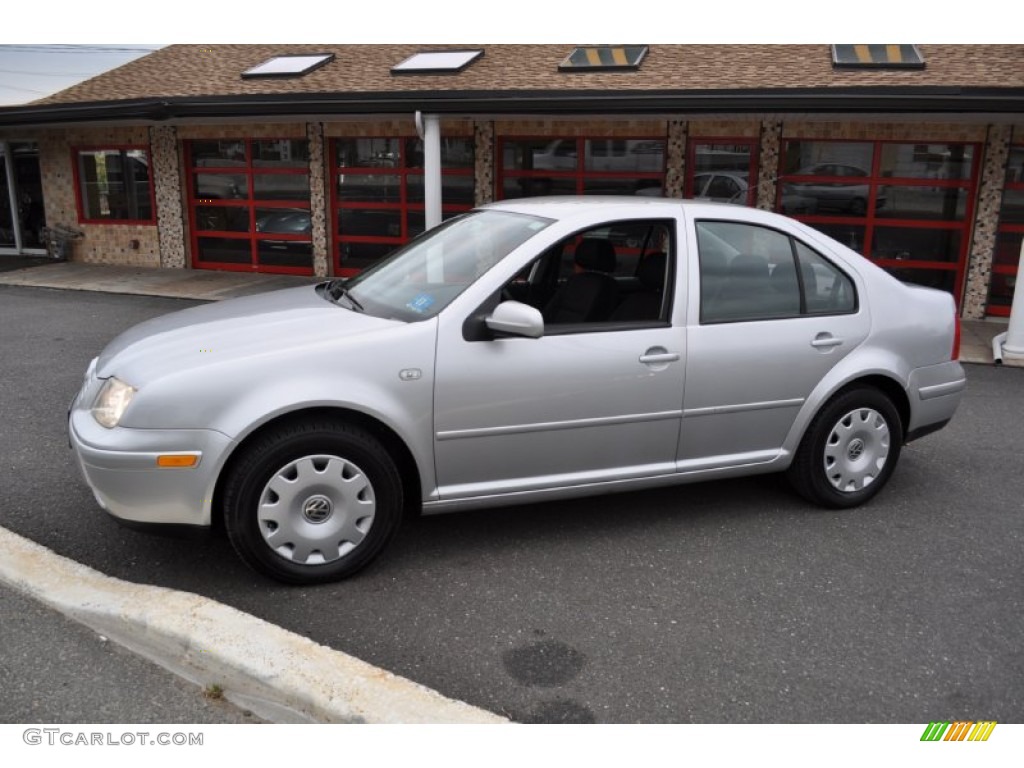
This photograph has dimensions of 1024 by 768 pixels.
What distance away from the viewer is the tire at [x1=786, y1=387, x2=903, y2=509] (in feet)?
14.6

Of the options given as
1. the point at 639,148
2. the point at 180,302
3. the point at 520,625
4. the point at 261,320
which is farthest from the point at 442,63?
the point at 520,625

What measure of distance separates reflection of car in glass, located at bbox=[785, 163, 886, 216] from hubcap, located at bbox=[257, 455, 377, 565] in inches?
399

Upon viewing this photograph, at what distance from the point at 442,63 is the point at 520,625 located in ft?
40.0

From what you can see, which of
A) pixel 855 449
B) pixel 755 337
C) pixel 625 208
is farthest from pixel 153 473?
pixel 855 449

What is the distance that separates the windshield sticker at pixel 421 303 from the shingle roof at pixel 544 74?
734cm

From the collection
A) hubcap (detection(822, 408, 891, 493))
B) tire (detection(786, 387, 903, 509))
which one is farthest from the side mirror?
hubcap (detection(822, 408, 891, 493))

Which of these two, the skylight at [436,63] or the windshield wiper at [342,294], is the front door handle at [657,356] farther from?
the skylight at [436,63]

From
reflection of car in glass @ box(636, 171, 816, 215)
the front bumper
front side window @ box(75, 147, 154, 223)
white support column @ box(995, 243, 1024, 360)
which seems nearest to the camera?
the front bumper

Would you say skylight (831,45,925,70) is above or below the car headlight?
above

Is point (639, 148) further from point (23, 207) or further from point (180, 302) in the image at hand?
point (23, 207)

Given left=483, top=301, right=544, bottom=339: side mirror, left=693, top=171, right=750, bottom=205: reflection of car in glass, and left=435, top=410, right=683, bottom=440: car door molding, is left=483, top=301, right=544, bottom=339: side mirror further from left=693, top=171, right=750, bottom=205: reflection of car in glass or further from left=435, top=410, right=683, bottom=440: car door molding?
left=693, top=171, right=750, bottom=205: reflection of car in glass

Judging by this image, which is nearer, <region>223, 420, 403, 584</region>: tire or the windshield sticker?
<region>223, 420, 403, 584</region>: tire

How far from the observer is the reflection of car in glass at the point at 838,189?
1174 centimetres

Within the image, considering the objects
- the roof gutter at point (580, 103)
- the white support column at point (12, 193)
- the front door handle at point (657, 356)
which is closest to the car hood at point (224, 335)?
the front door handle at point (657, 356)
